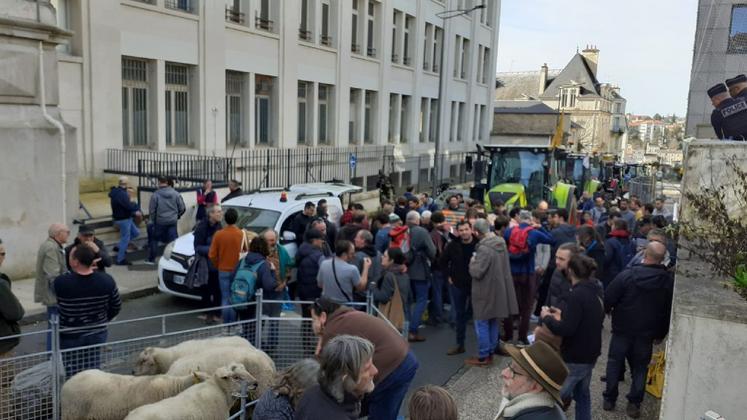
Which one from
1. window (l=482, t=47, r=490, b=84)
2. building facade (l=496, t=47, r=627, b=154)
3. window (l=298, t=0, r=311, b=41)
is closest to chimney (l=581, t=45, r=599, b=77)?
building facade (l=496, t=47, r=627, b=154)

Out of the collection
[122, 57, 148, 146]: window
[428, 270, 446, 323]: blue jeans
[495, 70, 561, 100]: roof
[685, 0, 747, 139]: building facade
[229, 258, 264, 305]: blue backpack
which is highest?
[495, 70, 561, 100]: roof

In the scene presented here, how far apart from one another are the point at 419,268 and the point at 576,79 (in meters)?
81.6

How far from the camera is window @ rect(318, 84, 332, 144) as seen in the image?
2589cm

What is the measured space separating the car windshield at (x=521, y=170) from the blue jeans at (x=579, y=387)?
36.7 feet

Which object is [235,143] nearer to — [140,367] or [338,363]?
[140,367]

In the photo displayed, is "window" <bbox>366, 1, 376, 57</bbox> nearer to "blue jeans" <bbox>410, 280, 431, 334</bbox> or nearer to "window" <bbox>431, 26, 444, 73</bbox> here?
"window" <bbox>431, 26, 444, 73</bbox>

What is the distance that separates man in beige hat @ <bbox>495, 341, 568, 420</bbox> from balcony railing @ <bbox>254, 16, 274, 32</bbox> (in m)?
19.7

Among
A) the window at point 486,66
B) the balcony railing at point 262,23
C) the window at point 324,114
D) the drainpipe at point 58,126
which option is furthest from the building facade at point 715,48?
the window at point 486,66

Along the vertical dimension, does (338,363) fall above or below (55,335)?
above

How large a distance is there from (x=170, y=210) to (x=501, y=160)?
379 inches

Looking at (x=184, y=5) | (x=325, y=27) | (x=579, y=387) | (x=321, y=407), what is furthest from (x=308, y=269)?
(x=325, y=27)

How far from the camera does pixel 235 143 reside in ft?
67.4

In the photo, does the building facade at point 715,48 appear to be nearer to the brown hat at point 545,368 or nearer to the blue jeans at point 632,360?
the blue jeans at point 632,360

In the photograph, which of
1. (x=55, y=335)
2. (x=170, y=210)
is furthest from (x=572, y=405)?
(x=170, y=210)
